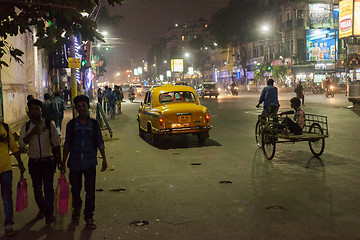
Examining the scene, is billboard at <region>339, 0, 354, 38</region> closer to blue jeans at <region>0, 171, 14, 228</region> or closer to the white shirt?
the white shirt

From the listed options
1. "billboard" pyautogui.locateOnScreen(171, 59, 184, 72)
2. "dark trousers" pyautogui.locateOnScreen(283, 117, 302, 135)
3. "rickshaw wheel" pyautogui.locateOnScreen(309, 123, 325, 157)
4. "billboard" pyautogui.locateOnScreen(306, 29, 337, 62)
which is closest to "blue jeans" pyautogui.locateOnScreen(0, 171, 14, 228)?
"dark trousers" pyautogui.locateOnScreen(283, 117, 302, 135)

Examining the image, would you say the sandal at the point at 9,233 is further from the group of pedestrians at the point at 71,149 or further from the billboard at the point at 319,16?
the billboard at the point at 319,16

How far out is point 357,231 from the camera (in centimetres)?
521

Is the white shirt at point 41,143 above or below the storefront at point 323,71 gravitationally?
below

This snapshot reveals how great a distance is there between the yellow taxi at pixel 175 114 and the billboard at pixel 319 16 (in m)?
49.6

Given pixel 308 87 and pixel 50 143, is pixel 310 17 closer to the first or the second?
pixel 308 87

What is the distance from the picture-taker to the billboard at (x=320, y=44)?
58875 millimetres

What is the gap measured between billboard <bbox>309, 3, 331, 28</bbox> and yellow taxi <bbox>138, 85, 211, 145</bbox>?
49.6 metres

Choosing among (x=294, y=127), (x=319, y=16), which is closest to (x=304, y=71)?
(x=319, y=16)

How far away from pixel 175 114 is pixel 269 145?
3417 millimetres

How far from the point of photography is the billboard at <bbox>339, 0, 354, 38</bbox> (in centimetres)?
2756

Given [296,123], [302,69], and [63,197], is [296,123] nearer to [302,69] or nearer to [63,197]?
[63,197]

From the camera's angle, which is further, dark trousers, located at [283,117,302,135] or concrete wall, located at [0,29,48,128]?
concrete wall, located at [0,29,48,128]

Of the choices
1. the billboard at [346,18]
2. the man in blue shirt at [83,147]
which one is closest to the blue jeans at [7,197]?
the man in blue shirt at [83,147]
